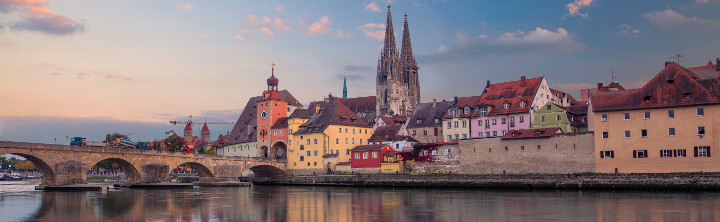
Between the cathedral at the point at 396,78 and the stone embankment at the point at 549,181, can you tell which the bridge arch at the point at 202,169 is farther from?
the cathedral at the point at 396,78

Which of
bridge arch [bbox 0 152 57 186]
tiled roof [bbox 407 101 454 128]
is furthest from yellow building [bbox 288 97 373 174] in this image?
bridge arch [bbox 0 152 57 186]

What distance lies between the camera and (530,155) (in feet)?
201

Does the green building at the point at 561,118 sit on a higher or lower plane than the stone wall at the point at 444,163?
higher

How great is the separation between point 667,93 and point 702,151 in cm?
585

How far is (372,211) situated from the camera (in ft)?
115

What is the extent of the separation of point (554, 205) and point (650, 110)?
22420mm

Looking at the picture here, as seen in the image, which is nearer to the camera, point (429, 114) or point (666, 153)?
point (666, 153)

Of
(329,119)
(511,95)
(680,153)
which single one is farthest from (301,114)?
(680,153)

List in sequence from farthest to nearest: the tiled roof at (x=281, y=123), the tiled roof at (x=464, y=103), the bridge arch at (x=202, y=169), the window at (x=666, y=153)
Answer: the tiled roof at (x=281, y=123) < the bridge arch at (x=202, y=169) < the tiled roof at (x=464, y=103) < the window at (x=666, y=153)

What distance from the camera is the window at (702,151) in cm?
5050

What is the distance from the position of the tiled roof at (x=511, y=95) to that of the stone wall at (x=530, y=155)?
891 centimetres

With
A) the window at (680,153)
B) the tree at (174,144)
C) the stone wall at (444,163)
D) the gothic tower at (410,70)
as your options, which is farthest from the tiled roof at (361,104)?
the window at (680,153)

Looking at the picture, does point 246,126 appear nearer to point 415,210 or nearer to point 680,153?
point 680,153

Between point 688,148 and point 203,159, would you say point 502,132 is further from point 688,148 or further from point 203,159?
point 203,159
